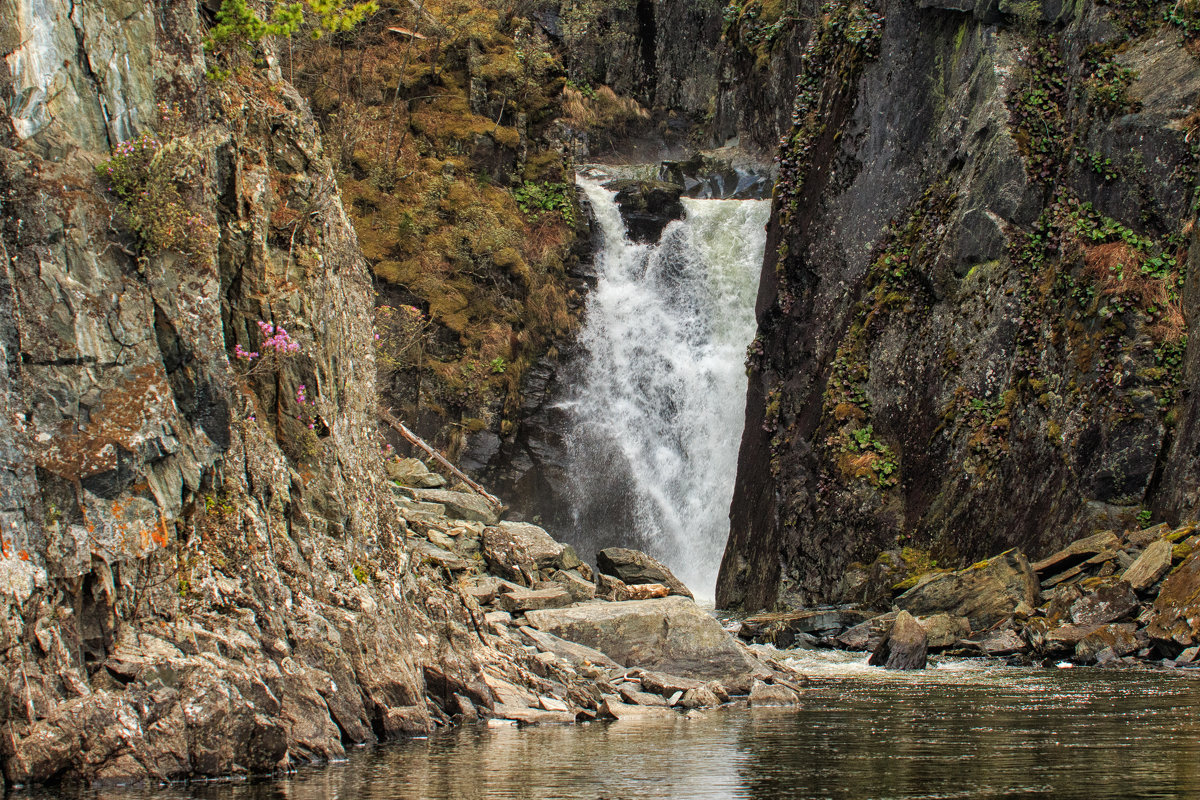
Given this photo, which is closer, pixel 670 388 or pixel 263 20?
pixel 263 20

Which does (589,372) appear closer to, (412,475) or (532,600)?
(412,475)

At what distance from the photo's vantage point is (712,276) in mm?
30875

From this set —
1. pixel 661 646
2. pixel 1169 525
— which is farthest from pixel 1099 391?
pixel 661 646

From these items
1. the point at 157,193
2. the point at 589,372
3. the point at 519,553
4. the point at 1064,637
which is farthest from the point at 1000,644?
the point at 589,372

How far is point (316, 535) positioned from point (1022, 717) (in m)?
6.60

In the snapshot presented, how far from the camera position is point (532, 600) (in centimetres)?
1429

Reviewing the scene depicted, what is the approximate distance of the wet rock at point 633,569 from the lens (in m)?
19.3

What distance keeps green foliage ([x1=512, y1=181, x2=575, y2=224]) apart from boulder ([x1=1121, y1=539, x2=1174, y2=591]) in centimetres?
2160

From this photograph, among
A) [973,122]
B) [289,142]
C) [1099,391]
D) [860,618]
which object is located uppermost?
[973,122]

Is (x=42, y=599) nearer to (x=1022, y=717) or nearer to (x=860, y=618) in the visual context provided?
(x=1022, y=717)

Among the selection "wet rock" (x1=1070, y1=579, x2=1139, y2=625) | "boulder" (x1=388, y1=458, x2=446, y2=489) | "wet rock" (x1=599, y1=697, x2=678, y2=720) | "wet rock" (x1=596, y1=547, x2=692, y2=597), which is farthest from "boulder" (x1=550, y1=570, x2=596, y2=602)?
"wet rock" (x1=1070, y1=579, x2=1139, y2=625)

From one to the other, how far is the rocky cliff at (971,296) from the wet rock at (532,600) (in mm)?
8365

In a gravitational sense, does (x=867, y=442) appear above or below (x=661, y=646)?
above

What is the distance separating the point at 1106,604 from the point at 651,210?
21.2 m
